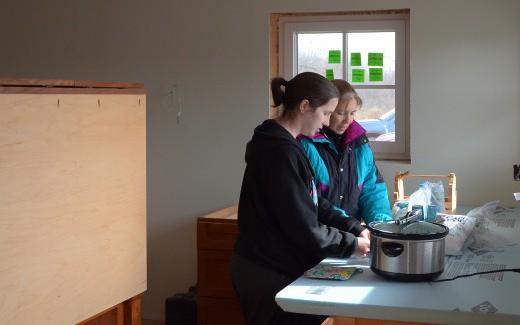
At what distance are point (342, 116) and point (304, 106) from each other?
51cm

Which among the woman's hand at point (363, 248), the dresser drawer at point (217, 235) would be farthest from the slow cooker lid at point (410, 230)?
the dresser drawer at point (217, 235)

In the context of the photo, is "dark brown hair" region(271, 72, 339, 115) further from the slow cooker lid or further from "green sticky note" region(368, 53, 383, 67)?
"green sticky note" region(368, 53, 383, 67)

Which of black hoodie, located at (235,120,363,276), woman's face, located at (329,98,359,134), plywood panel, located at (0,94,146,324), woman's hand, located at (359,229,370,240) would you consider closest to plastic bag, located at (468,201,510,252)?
woman's hand, located at (359,229,370,240)

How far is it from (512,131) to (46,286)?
2.56 m

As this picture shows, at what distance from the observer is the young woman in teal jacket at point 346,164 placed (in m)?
2.81

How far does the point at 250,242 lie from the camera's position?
7.68 feet

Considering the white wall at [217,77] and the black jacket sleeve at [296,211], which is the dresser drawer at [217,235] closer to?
the white wall at [217,77]

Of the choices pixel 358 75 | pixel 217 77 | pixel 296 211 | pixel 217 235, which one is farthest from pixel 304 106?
pixel 217 77

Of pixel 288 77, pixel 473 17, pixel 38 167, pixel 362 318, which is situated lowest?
pixel 362 318

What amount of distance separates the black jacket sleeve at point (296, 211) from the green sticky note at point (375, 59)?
6.41 feet

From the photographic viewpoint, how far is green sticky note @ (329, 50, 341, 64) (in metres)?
4.13

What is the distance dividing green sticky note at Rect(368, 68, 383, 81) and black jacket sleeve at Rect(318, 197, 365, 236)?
5.54ft

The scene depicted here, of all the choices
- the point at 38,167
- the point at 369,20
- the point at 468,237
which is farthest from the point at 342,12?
the point at 38,167

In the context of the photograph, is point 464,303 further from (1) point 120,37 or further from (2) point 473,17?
(1) point 120,37
